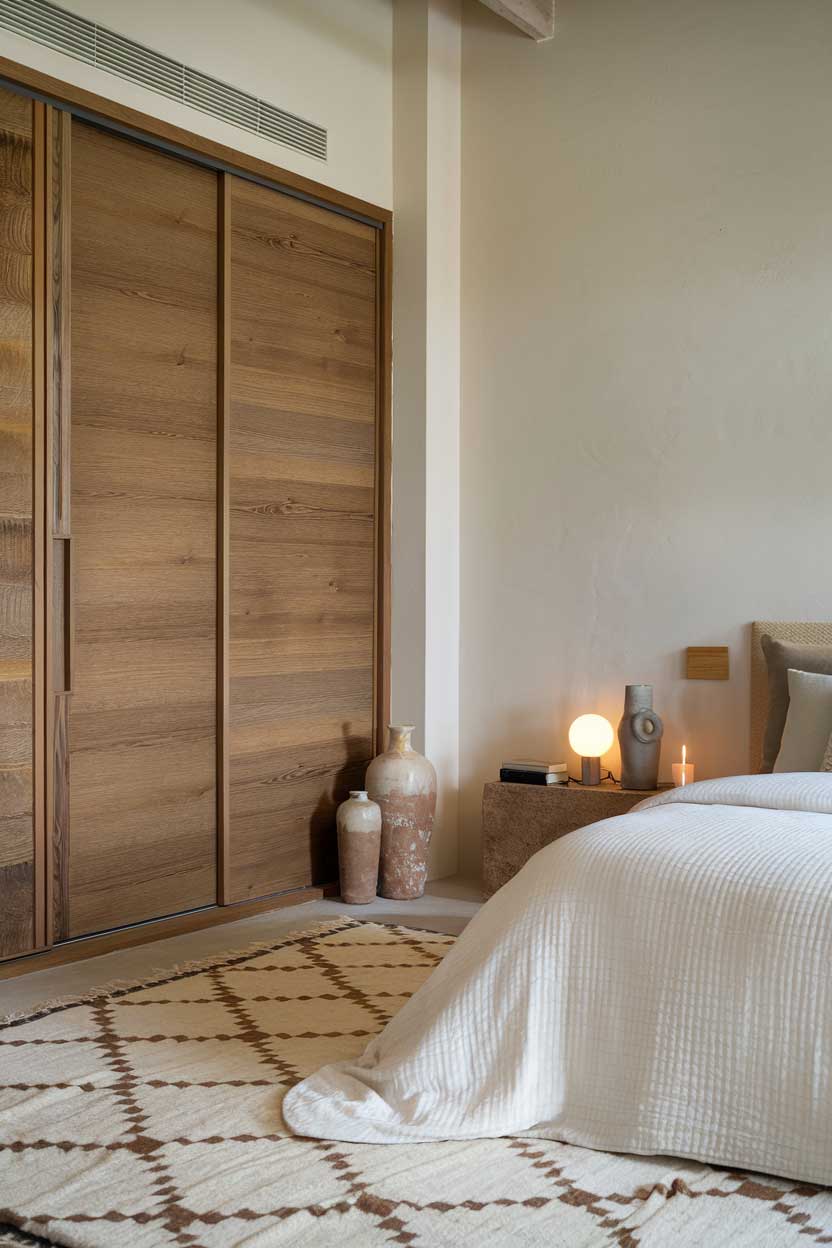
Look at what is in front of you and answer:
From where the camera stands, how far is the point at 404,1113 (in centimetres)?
225

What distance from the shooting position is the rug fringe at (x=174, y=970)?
2.95 m

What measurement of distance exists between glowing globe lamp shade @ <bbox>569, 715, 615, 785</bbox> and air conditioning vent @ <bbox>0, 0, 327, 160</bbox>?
2.14m

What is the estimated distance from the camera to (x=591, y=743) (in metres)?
4.22

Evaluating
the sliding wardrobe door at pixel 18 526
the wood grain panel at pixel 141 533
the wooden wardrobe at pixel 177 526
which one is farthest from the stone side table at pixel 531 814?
the sliding wardrobe door at pixel 18 526

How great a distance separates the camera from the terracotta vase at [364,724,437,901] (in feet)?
13.9

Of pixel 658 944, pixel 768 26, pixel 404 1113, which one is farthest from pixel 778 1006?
pixel 768 26

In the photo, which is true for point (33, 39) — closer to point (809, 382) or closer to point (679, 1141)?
point (809, 382)

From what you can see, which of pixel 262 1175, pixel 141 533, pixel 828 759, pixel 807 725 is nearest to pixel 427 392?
pixel 141 533

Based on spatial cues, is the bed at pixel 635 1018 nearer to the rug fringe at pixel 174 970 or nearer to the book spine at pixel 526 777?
the rug fringe at pixel 174 970

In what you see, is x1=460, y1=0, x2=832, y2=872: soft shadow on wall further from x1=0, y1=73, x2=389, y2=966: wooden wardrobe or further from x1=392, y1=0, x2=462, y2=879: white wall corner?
x1=0, y1=73, x2=389, y2=966: wooden wardrobe

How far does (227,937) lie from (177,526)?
124 cm

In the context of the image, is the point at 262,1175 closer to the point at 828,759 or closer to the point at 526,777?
the point at 828,759

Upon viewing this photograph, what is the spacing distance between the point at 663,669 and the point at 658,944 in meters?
2.15

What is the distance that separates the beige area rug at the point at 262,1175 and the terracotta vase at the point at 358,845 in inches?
51.9
